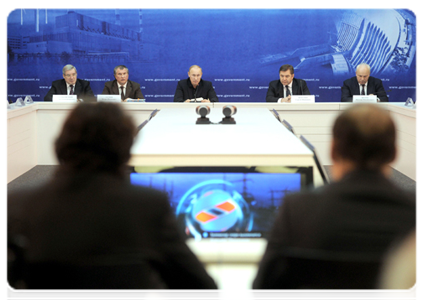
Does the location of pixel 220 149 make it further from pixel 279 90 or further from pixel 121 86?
pixel 121 86

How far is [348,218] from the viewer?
3.45 feet

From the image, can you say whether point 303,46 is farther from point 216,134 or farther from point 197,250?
point 197,250

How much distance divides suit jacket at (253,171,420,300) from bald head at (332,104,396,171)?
0.04 meters

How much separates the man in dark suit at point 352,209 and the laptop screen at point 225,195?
0.72 feet

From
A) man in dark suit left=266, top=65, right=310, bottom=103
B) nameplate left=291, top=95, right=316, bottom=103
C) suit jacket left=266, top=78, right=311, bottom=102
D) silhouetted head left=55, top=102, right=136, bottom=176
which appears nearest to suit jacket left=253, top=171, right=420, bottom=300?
silhouetted head left=55, top=102, right=136, bottom=176

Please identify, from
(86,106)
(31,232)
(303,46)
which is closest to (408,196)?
(86,106)

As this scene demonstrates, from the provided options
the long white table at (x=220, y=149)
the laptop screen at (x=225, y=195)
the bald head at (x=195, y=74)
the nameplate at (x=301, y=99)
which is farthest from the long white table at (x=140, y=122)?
the laptop screen at (x=225, y=195)

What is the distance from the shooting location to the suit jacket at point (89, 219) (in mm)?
1037

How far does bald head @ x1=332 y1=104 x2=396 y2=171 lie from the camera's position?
1.03 metres

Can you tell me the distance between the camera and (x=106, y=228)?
3.46 ft

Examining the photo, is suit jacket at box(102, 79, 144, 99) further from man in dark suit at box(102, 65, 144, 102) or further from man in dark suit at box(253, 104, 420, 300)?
man in dark suit at box(253, 104, 420, 300)

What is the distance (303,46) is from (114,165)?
271 inches

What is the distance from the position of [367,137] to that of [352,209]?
0.60ft

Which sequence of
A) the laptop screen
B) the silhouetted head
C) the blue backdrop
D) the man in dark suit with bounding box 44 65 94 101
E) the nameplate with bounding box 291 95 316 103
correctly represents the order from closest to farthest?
the silhouetted head < the laptop screen < the nameplate with bounding box 291 95 316 103 < the man in dark suit with bounding box 44 65 94 101 < the blue backdrop
